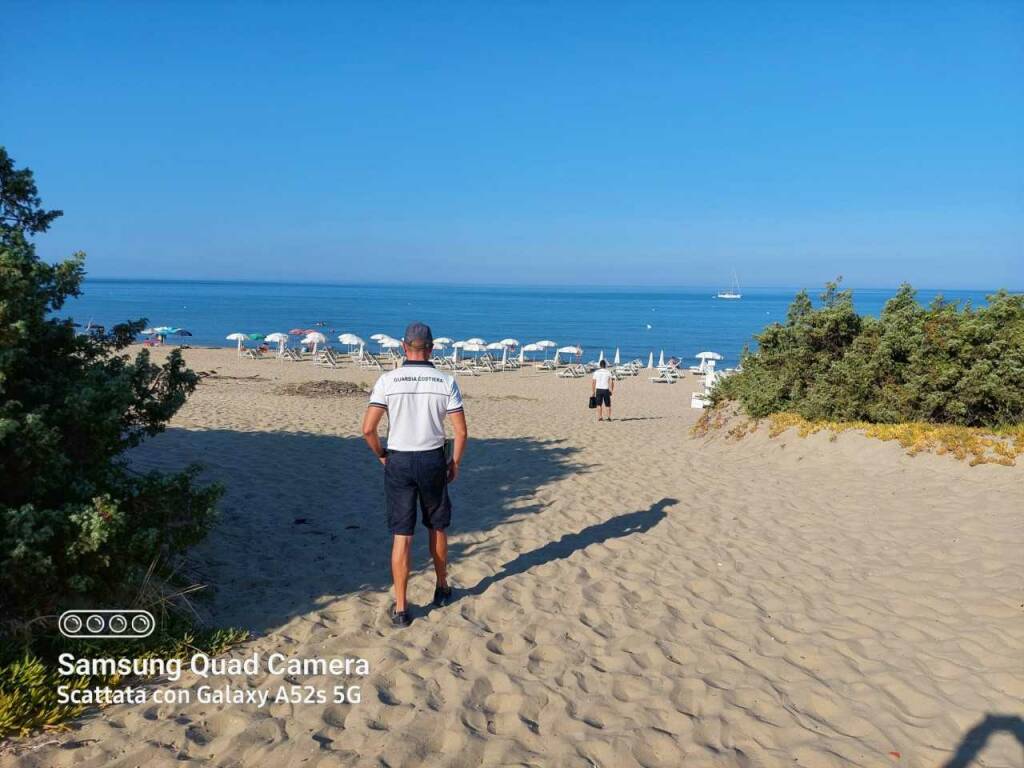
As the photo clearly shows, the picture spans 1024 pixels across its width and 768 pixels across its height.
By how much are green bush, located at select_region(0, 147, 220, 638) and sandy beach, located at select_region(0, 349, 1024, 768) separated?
2.43ft

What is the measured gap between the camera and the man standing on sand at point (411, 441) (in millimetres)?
3965

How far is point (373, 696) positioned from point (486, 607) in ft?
4.11

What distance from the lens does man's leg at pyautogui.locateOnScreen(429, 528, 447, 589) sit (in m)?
4.18

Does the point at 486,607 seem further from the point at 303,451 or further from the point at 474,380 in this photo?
the point at 474,380

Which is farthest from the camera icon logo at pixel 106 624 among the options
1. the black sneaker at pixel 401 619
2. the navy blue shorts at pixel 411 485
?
the navy blue shorts at pixel 411 485

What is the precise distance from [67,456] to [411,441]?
6.55 ft

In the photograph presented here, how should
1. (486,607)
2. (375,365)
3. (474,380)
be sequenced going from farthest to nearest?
(375,365), (474,380), (486,607)

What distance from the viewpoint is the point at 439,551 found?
424 centimetres

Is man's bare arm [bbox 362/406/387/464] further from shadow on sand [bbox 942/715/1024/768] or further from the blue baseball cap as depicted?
shadow on sand [bbox 942/715/1024/768]

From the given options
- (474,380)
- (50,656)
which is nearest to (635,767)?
(50,656)

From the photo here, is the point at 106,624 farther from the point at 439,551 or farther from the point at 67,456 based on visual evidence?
the point at 439,551

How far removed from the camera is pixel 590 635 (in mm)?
3957

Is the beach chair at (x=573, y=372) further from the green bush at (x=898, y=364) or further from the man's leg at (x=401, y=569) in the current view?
the man's leg at (x=401, y=569)

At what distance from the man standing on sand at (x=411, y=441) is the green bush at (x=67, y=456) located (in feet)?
3.87
